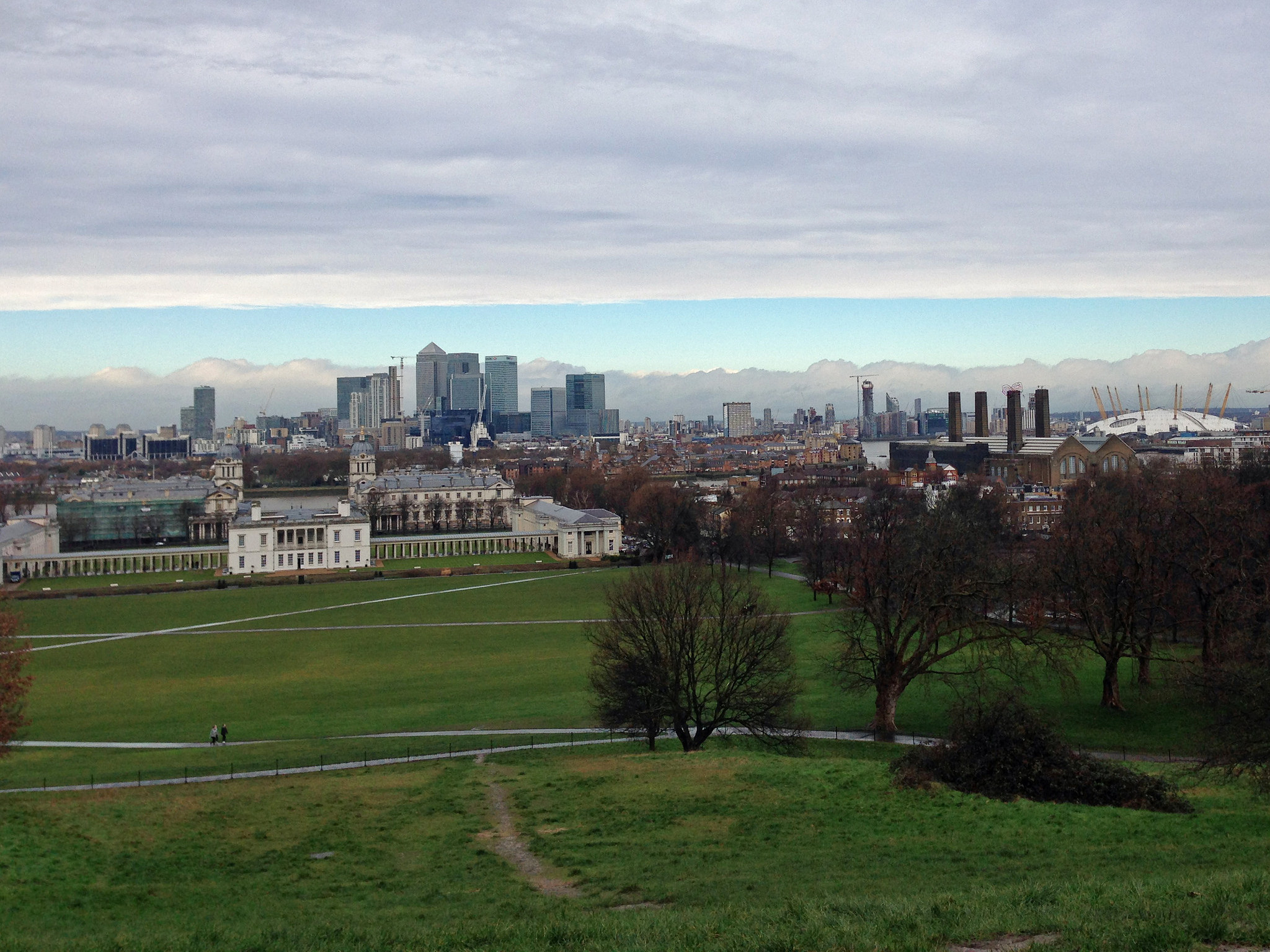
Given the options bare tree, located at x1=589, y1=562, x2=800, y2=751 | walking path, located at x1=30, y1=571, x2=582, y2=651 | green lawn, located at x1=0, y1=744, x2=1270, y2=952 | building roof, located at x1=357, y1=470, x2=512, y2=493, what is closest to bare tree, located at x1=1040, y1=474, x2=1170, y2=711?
bare tree, located at x1=589, y1=562, x2=800, y2=751

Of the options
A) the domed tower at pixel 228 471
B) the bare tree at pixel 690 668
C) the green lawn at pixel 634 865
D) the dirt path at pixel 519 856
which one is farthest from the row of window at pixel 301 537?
the dirt path at pixel 519 856

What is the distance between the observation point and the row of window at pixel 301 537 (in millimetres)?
73938

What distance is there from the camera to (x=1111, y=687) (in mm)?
26906

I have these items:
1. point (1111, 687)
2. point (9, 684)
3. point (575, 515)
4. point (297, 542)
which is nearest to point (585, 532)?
point (575, 515)

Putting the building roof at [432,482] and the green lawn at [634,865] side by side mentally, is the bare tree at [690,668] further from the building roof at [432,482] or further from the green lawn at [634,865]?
the building roof at [432,482]

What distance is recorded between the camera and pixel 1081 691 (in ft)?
95.3

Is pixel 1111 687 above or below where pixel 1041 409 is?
below

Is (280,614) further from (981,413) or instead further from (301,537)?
(981,413)

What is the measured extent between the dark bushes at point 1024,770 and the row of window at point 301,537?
209 ft

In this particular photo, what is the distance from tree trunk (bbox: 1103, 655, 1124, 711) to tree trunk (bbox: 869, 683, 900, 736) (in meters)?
5.53

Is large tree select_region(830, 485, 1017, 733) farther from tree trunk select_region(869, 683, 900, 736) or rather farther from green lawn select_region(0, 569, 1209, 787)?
green lawn select_region(0, 569, 1209, 787)

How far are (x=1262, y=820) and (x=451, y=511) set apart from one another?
3615 inches

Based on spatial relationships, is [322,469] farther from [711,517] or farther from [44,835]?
[44,835]

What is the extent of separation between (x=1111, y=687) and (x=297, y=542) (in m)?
59.9
